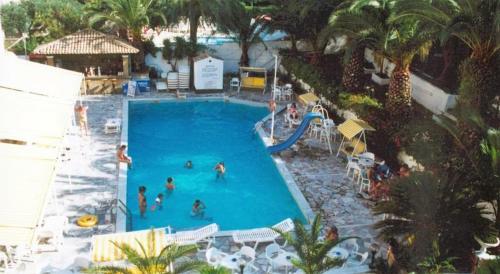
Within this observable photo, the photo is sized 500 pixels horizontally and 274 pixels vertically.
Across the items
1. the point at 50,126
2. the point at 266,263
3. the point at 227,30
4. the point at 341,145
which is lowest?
the point at 266,263

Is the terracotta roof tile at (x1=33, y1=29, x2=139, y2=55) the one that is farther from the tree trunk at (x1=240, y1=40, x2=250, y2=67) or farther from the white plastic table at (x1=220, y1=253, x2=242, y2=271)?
the white plastic table at (x1=220, y1=253, x2=242, y2=271)

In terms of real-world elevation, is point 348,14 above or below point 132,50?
above

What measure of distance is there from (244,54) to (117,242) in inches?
756

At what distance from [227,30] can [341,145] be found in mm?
11662

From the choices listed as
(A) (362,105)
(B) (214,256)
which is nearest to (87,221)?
(B) (214,256)

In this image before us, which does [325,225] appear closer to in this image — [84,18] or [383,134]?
[383,134]

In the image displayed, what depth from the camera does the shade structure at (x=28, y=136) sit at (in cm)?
1027

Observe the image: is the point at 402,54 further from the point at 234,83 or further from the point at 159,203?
the point at 234,83

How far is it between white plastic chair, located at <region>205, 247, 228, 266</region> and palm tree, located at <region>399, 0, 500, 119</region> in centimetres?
783

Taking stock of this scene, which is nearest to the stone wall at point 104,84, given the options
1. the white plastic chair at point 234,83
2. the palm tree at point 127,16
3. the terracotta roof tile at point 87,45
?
the terracotta roof tile at point 87,45

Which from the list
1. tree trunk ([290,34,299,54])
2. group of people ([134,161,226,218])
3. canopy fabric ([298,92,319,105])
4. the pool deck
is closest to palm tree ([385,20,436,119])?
the pool deck

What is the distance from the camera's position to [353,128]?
703 inches

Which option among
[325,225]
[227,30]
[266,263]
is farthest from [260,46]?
[266,263]

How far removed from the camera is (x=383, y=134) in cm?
1794
